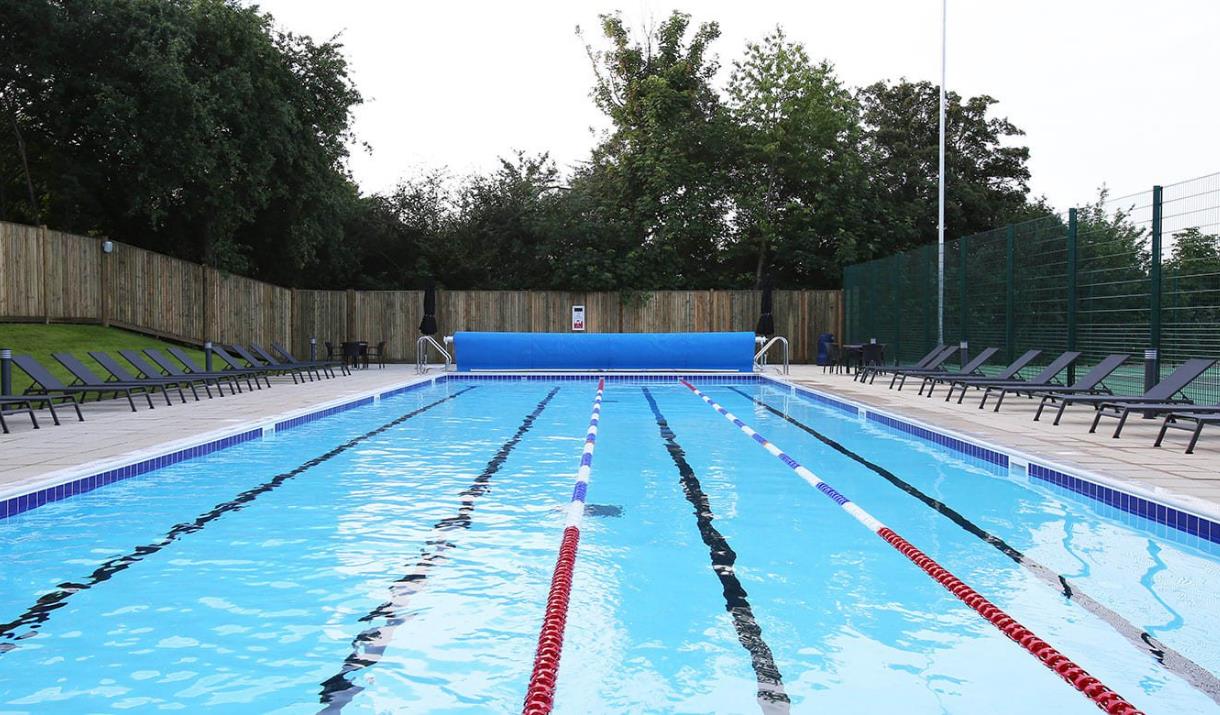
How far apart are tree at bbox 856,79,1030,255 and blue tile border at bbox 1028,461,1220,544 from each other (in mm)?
21509

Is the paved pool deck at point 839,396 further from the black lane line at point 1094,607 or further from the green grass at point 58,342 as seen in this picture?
the green grass at point 58,342

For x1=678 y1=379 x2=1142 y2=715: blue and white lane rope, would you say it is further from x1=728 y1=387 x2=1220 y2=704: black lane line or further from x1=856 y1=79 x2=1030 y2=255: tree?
x1=856 y1=79 x2=1030 y2=255: tree

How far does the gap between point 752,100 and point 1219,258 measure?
62.8ft

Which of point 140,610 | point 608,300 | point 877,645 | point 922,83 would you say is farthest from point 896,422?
point 922,83

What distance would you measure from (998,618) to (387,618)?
2487mm

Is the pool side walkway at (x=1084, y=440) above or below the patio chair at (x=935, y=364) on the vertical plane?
below

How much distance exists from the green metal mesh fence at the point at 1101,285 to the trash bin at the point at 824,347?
368 centimetres

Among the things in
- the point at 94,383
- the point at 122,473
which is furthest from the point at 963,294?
the point at 122,473

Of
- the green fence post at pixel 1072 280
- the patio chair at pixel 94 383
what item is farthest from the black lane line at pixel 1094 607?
the patio chair at pixel 94 383

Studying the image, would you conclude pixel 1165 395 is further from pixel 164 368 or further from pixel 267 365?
pixel 267 365

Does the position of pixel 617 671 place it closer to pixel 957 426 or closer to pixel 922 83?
pixel 957 426

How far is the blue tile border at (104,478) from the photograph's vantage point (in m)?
5.65

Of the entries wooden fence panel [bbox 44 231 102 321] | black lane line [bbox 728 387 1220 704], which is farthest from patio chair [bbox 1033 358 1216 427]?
wooden fence panel [bbox 44 231 102 321]

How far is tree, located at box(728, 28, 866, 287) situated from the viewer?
26078 mm
